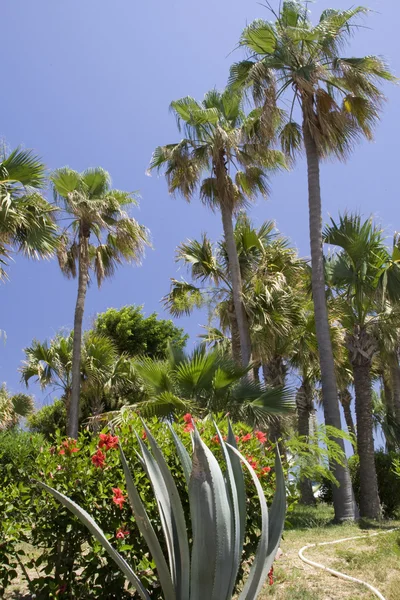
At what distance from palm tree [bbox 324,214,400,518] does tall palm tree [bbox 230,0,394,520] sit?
1127 millimetres

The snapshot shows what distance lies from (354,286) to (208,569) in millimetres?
10276

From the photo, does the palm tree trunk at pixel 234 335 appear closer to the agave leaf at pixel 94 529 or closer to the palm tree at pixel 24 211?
the palm tree at pixel 24 211

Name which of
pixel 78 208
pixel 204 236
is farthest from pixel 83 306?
pixel 204 236

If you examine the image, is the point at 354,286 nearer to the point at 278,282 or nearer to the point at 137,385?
the point at 278,282

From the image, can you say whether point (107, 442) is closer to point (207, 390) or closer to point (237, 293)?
point (207, 390)

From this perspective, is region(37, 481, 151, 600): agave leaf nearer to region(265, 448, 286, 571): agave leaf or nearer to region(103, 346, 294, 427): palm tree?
region(265, 448, 286, 571): agave leaf

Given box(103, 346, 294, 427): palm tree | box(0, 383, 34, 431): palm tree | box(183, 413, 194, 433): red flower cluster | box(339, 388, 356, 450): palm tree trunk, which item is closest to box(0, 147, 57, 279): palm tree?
box(103, 346, 294, 427): palm tree

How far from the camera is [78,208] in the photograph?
14.7m

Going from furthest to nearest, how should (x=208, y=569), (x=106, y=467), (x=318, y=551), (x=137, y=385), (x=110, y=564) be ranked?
(x=137, y=385) → (x=318, y=551) → (x=106, y=467) → (x=110, y=564) → (x=208, y=569)

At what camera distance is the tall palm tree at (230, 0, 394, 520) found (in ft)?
38.3

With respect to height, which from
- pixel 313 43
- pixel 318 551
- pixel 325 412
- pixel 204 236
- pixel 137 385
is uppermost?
pixel 313 43

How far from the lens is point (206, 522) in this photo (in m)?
2.74

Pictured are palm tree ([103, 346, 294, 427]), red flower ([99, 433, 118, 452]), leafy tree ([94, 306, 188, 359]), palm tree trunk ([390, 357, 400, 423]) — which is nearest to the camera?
red flower ([99, 433, 118, 452])

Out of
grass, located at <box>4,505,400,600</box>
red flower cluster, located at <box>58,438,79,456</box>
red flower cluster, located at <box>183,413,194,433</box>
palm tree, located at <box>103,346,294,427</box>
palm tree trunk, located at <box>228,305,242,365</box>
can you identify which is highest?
palm tree trunk, located at <box>228,305,242,365</box>
